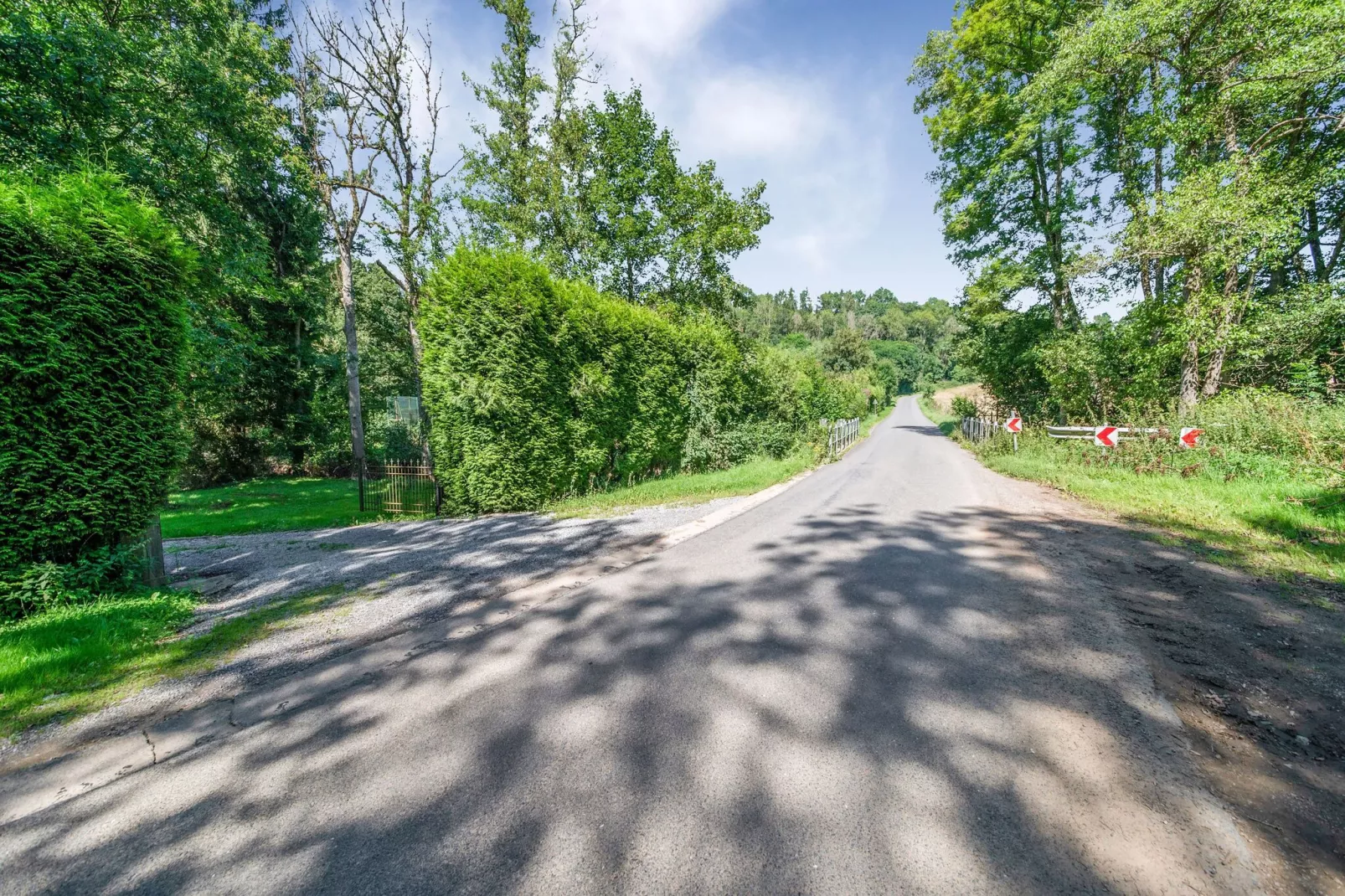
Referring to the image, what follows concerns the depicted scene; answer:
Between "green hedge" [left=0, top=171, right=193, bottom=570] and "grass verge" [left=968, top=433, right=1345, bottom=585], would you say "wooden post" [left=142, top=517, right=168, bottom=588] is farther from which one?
"grass verge" [left=968, top=433, right=1345, bottom=585]

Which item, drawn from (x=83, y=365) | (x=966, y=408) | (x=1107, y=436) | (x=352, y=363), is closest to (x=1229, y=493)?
(x=1107, y=436)

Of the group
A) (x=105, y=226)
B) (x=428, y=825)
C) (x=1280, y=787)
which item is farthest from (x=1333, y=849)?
(x=105, y=226)

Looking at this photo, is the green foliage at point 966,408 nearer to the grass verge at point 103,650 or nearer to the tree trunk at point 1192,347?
the tree trunk at point 1192,347

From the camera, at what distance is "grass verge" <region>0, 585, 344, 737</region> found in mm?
3236

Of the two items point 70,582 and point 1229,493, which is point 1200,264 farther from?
point 70,582

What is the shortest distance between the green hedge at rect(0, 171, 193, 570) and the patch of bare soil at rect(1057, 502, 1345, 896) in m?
8.52

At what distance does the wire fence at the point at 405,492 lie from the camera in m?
10.2

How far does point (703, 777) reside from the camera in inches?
90.4

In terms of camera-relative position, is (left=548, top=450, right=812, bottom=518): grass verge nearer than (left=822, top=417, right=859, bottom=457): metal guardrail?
Yes

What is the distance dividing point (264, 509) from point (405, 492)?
5701 mm

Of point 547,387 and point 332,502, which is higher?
point 547,387

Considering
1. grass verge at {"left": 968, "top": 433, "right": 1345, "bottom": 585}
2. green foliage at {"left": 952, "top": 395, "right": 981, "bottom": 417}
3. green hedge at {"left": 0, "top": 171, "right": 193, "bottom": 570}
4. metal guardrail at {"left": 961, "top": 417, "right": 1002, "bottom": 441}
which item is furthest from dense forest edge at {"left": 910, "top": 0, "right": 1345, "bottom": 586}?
green hedge at {"left": 0, "top": 171, "right": 193, "bottom": 570}

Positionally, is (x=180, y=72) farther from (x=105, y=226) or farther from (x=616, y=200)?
(x=616, y=200)

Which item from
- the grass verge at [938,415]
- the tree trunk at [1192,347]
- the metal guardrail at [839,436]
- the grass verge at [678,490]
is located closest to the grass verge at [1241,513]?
the tree trunk at [1192,347]
